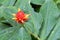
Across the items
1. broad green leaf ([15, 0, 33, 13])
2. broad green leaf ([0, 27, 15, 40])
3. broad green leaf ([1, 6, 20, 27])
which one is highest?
broad green leaf ([15, 0, 33, 13])

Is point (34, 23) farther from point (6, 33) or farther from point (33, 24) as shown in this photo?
point (6, 33)

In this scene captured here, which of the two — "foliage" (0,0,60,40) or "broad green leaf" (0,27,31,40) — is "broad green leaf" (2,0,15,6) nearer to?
"foliage" (0,0,60,40)

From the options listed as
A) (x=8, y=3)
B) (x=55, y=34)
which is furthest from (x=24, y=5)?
(x=55, y=34)

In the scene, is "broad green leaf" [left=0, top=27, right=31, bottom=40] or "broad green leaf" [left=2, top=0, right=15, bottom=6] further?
"broad green leaf" [left=2, top=0, right=15, bottom=6]

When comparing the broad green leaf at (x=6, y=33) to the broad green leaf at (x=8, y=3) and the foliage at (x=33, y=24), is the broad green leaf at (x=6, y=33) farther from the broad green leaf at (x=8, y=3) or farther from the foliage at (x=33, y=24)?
the broad green leaf at (x=8, y=3)

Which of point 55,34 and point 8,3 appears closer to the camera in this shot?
point 55,34

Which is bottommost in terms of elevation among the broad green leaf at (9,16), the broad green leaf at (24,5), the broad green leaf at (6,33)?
the broad green leaf at (6,33)

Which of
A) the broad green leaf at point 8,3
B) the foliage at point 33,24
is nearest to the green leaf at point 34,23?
the foliage at point 33,24

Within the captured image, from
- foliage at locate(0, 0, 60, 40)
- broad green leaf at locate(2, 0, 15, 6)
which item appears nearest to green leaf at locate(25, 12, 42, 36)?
foliage at locate(0, 0, 60, 40)

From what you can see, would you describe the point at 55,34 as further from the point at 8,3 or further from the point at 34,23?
the point at 8,3
